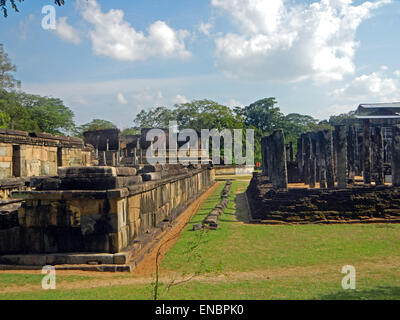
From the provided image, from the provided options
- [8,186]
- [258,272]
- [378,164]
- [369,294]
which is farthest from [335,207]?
[8,186]

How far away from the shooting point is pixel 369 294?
4.55m

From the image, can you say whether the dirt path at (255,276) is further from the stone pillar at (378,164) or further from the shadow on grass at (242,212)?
the stone pillar at (378,164)

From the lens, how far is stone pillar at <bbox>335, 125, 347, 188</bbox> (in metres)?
13.3

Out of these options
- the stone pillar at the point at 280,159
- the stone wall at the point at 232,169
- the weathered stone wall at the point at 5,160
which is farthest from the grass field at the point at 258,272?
the stone wall at the point at 232,169

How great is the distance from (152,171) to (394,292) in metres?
7.24

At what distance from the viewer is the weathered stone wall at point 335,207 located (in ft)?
35.1

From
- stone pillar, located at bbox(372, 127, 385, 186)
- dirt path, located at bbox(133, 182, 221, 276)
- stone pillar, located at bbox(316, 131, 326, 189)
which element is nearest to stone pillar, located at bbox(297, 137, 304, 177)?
stone pillar, located at bbox(316, 131, 326, 189)

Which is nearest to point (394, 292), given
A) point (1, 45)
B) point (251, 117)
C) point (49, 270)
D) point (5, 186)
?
point (49, 270)

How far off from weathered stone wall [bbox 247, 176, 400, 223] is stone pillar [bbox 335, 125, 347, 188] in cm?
173

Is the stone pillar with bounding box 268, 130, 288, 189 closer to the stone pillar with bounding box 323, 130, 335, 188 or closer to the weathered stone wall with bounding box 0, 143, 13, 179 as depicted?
the stone pillar with bounding box 323, 130, 335, 188

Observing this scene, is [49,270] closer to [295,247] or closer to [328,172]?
[295,247]

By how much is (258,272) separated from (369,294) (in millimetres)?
1778

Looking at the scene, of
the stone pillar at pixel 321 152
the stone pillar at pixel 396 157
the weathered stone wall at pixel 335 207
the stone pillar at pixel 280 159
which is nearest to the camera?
the weathered stone wall at pixel 335 207

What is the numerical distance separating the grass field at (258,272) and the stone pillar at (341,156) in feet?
14.0
